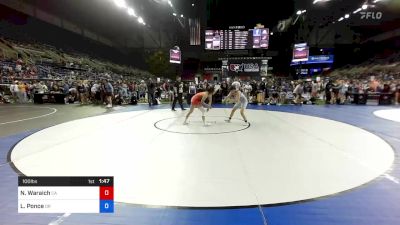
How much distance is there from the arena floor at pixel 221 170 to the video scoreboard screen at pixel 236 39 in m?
16.1

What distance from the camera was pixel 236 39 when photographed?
2347 cm

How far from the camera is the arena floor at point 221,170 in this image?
10.3ft

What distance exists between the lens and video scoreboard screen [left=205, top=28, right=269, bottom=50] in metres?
23.1

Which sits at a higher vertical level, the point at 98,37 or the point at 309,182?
the point at 98,37

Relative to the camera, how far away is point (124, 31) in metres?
40.9

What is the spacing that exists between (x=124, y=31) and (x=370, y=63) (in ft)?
114

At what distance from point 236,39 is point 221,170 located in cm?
2041

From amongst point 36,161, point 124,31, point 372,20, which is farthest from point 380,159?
point 124,31

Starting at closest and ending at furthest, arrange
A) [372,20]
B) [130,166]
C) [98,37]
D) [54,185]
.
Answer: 1. [54,185]
2. [130,166]
3. [372,20]
4. [98,37]

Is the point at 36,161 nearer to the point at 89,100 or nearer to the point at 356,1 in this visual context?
the point at 89,100
